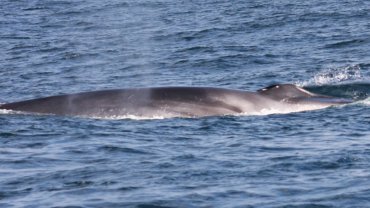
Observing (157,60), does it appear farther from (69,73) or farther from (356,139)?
(356,139)

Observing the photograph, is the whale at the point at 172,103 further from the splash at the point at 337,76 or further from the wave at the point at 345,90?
the splash at the point at 337,76

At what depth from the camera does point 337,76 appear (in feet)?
102

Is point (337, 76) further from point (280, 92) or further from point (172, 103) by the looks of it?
point (172, 103)

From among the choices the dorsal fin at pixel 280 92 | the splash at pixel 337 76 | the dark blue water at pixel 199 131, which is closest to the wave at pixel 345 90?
the dark blue water at pixel 199 131

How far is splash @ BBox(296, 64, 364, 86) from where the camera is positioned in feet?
98.0

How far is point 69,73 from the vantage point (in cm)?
3606

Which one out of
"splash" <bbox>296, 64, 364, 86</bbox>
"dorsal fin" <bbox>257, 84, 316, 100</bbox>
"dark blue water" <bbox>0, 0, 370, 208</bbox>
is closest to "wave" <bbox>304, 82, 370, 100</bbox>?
"dark blue water" <bbox>0, 0, 370, 208</bbox>

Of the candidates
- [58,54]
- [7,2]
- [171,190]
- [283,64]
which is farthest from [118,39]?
[171,190]

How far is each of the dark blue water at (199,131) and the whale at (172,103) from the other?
0.47 m

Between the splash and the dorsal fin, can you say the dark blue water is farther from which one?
the dorsal fin

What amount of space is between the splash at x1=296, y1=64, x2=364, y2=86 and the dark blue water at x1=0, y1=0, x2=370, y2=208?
0.20 ft

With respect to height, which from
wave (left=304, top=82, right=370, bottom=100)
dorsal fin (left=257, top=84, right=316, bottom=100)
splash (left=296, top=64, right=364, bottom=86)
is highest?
dorsal fin (left=257, top=84, right=316, bottom=100)

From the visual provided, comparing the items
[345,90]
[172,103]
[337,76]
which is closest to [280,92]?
[172,103]

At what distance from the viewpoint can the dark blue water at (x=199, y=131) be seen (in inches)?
636
